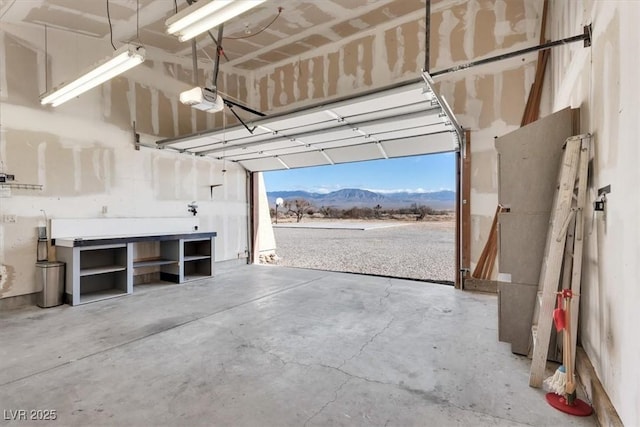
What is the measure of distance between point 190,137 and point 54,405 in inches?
170

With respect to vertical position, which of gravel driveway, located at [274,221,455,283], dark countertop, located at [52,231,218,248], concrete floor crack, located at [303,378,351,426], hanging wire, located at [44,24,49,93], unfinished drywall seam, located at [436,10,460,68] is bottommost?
gravel driveway, located at [274,221,455,283]

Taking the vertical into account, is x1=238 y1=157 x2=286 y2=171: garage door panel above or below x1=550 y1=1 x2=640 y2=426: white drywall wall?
above

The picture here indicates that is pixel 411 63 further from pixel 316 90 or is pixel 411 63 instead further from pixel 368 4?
pixel 316 90

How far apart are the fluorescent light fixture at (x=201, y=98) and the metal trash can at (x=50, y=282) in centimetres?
305

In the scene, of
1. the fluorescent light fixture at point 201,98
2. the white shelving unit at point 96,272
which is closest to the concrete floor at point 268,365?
the white shelving unit at point 96,272

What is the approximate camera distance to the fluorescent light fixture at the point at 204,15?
234 centimetres

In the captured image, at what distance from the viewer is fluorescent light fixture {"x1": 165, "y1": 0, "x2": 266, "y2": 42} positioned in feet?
7.68

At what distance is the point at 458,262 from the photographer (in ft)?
17.6

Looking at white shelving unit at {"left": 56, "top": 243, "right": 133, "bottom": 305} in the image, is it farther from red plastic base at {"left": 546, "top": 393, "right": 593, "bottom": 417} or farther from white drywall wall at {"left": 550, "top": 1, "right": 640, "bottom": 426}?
white drywall wall at {"left": 550, "top": 1, "right": 640, "bottom": 426}

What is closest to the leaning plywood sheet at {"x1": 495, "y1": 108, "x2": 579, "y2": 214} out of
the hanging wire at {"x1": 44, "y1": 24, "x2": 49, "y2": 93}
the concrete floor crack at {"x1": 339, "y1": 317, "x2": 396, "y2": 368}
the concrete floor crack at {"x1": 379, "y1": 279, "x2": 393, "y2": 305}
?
the concrete floor crack at {"x1": 339, "y1": 317, "x2": 396, "y2": 368}

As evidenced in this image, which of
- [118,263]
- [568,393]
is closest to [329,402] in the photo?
[568,393]

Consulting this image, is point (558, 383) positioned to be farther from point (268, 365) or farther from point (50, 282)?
point (50, 282)

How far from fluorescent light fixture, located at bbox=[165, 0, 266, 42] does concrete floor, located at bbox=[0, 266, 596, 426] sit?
2.78m

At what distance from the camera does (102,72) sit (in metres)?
3.57
